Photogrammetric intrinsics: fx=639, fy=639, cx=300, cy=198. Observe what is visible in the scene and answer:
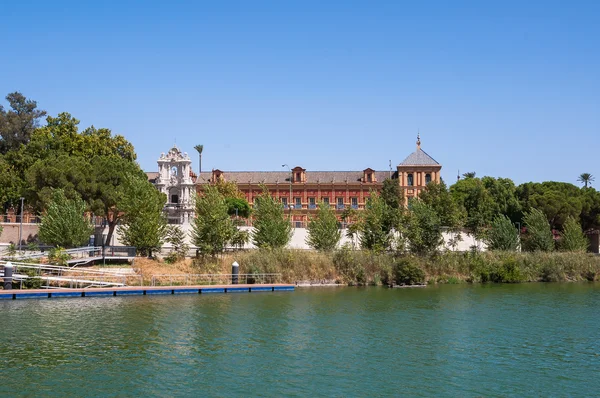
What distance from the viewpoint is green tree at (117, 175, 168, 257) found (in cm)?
5747

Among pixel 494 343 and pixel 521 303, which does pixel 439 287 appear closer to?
pixel 521 303

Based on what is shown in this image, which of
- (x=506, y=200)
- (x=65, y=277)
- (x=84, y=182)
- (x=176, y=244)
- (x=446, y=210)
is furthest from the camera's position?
(x=506, y=200)

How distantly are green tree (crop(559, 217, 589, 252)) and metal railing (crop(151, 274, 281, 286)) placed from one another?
119ft

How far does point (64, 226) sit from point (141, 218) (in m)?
6.60

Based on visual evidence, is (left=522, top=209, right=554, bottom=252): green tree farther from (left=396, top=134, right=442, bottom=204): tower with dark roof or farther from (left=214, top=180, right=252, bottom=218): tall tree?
(left=214, top=180, right=252, bottom=218): tall tree

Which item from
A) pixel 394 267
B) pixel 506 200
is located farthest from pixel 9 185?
pixel 506 200

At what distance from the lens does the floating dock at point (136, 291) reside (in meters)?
45.1

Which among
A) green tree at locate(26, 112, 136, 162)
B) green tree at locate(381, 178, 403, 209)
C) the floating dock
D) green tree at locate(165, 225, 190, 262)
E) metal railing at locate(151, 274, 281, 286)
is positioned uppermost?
green tree at locate(26, 112, 136, 162)

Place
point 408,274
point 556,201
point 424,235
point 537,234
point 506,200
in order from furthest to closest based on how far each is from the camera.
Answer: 1. point 506,200
2. point 556,201
3. point 537,234
4. point 424,235
5. point 408,274

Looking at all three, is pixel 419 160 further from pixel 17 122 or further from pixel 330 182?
pixel 17 122

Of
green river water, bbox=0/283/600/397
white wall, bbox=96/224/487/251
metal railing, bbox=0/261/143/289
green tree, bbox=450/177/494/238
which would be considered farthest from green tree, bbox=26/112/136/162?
green tree, bbox=450/177/494/238

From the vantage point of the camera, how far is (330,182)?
10831cm

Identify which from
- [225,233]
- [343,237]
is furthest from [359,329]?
[343,237]

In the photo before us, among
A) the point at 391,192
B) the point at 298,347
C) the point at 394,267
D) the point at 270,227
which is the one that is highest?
the point at 391,192
